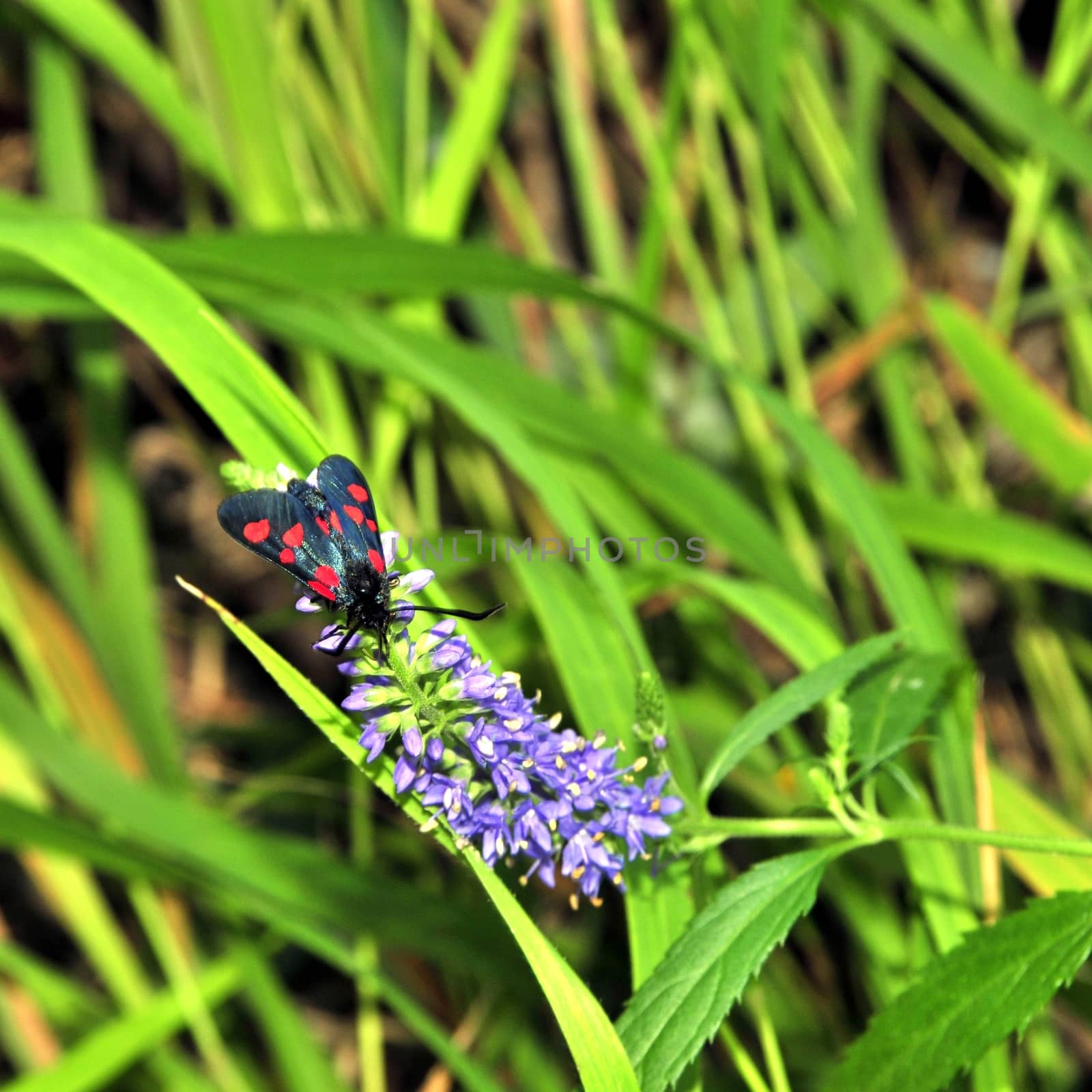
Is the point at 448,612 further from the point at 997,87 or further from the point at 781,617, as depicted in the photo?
the point at 997,87

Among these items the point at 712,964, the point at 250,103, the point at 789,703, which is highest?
the point at 250,103

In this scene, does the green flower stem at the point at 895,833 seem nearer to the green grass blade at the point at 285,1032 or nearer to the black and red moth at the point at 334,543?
the black and red moth at the point at 334,543

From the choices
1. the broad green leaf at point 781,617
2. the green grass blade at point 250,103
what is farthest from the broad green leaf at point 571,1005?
the green grass blade at point 250,103

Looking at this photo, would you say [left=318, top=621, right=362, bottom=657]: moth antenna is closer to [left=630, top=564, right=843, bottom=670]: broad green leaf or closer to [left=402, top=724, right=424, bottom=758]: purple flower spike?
[left=402, top=724, right=424, bottom=758]: purple flower spike

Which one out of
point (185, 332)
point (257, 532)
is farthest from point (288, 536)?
point (185, 332)

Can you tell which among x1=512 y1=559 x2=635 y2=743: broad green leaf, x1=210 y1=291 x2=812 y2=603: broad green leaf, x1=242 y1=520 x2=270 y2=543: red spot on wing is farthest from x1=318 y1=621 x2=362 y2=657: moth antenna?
x1=210 y1=291 x2=812 y2=603: broad green leaf

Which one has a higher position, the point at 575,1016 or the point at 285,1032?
the point at 575,1016
